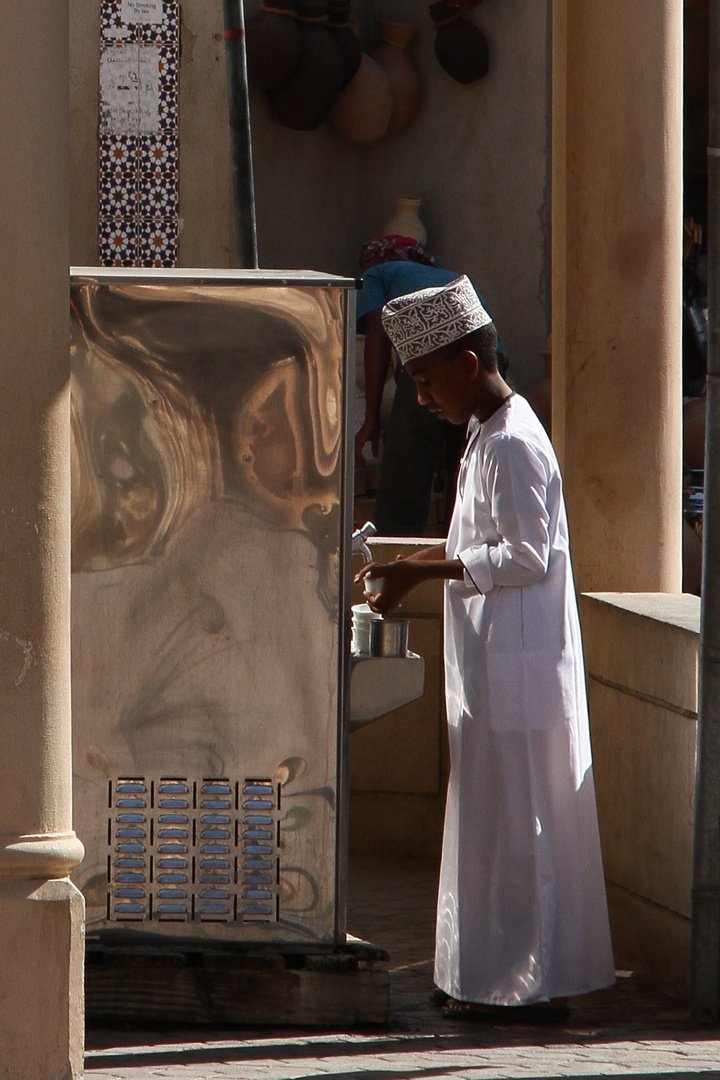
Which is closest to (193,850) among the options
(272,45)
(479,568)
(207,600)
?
(207,600)

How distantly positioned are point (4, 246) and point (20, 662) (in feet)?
2.36

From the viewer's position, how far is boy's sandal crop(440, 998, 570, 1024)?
4.03 m

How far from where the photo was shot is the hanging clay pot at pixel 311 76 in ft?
32.9

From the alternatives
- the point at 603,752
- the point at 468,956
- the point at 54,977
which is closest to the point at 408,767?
the point at 603,752

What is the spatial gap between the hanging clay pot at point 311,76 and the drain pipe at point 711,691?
6335 millimetres

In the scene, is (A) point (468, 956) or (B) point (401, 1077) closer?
(B) point (401, 1077)

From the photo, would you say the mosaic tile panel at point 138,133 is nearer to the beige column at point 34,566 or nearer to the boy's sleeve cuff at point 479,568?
the boy's sleeve cuff at point 479,568

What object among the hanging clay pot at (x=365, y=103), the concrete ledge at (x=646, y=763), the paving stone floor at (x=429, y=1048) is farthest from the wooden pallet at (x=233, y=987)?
the hanging clay pot at (x=365, y=103)

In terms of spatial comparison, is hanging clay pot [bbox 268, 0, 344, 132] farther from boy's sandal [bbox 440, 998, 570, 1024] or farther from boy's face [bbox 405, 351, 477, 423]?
boy's sandal [bbox 440, 998, 570, 1024]

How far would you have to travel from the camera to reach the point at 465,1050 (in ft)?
12.3

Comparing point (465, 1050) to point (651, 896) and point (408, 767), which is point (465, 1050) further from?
point (408, 767)

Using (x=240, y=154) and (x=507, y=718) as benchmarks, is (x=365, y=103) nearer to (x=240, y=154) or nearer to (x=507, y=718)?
(x=240, y=154)

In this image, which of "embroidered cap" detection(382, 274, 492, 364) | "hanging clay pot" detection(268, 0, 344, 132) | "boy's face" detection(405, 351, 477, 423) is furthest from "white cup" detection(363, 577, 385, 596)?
"hanging clay pot" detection(268, 0, 344, 132)

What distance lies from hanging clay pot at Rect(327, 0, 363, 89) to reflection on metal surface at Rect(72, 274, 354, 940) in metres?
6.83
